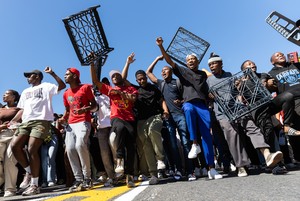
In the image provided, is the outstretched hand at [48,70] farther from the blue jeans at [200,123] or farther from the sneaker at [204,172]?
the sneaker at [204,172]

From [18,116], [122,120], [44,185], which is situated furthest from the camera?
[44,185]

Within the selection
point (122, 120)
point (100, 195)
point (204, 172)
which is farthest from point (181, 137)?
point (100, 195)

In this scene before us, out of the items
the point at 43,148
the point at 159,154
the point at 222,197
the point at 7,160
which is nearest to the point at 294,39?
the point at 159,154

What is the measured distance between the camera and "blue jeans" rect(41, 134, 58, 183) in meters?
6.19

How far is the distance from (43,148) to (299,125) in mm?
5548

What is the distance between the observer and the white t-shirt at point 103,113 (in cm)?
516

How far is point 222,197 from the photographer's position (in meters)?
2.41

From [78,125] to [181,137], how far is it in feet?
6.06

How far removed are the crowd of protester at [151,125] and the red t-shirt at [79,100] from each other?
2cm

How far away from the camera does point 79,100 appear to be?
4.61 m

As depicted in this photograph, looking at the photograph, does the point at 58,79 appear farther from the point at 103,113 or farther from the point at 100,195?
the point at 100,195

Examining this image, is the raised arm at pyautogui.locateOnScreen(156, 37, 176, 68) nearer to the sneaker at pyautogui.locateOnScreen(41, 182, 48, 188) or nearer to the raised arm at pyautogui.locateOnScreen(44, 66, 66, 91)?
the raised arm at pyautogui.locateOnScreen(44, 66, 66, 91)

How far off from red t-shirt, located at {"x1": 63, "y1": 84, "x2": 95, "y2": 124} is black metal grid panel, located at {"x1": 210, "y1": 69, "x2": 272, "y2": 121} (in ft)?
6.99

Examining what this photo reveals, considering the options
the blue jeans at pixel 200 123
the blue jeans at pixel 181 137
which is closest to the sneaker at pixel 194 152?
the blue jeans at pixel 200 123
